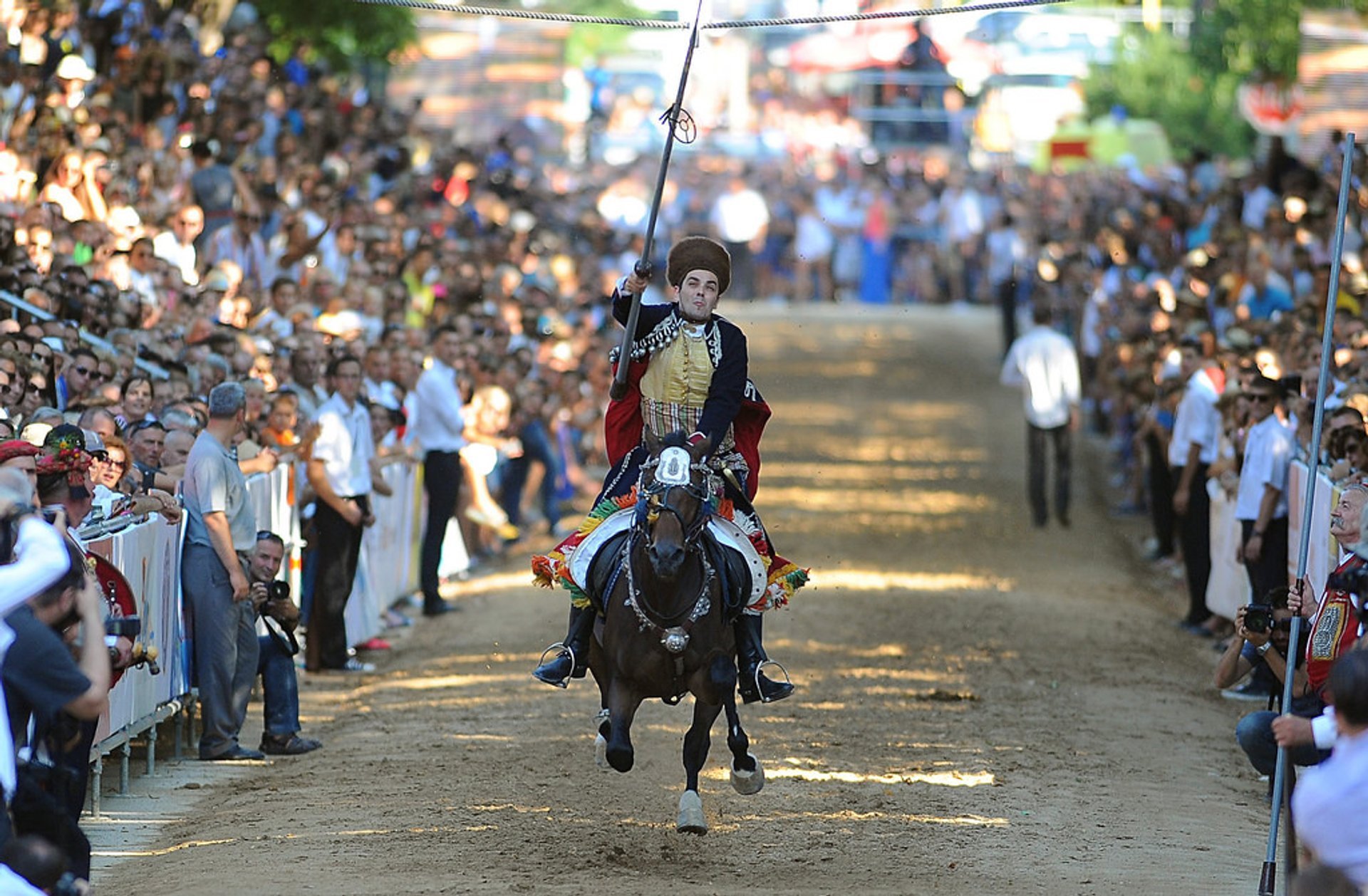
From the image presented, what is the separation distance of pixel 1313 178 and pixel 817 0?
2239cm

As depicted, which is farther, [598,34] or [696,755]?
[598,34]

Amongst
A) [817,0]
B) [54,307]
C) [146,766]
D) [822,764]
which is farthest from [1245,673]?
[817,0]

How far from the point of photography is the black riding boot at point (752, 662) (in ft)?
32.8

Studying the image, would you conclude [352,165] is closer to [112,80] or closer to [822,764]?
[112,80]

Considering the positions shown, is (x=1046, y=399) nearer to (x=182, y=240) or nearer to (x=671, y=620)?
(x=182, y=240)

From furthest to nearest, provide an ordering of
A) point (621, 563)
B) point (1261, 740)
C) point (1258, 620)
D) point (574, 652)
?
point (574, 652), point (621, 563), point (1258, 620), point (1261, 740)

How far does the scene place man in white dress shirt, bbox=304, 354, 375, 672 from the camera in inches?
556

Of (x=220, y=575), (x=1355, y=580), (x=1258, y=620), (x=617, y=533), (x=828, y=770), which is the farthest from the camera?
(x=220, y=575)

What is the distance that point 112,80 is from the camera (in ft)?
68.9

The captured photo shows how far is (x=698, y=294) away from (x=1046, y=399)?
12.2 meters

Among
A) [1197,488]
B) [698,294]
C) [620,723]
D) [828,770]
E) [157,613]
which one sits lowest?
[828,770]

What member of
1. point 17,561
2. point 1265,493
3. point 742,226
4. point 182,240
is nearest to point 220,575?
point 17,561

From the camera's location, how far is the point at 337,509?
14.1 metres

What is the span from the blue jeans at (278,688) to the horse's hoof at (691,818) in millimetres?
3178
